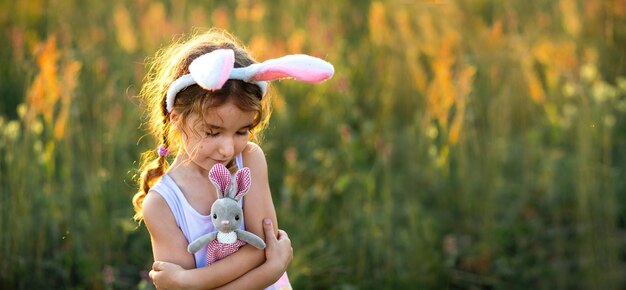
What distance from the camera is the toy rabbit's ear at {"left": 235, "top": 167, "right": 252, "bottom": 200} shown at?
2217 mm

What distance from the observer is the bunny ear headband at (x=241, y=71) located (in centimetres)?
210

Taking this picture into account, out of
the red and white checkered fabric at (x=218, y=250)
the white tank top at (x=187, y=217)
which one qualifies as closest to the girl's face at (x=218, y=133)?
the white tank top at (x=187, y=217)

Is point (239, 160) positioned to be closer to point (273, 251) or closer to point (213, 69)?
point (273, 251)

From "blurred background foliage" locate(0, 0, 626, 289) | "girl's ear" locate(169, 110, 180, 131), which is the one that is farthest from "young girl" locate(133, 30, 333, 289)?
"blurred background foliage" locate(0, 0, 626, 289)

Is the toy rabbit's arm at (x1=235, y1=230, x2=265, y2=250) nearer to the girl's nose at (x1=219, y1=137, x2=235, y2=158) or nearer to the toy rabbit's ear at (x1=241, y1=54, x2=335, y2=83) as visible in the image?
the girl's nose at (x1=219, y1=137, x2=235, y2=158)

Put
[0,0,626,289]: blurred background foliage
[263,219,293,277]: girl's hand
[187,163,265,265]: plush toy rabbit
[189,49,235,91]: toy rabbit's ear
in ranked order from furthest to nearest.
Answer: [0,0,626,289]: blurred background foliage < [263,219,293,277]: girl's hand < [187,163,265,265]: plush toy rabbit < [189,49,235,91]: toy rabbit's ear

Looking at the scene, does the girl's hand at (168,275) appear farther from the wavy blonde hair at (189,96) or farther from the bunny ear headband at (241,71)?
the bunny ear headband at (241,71)

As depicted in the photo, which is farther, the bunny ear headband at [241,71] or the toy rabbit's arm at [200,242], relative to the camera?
the toy rabbit's arm at [200,242]

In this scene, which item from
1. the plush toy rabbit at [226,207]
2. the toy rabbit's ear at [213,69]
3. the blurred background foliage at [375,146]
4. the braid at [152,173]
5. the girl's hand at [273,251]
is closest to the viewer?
the toy rabbit's ear at [213,69]

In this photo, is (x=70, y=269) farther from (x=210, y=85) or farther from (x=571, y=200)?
(x=571, y=200)

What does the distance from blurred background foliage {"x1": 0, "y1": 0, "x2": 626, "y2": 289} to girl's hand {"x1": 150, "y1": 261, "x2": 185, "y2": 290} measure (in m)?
0.66

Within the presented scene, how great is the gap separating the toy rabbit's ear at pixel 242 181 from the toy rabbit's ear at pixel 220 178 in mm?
27

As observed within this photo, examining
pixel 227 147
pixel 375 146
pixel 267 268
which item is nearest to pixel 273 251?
pixel 267 268

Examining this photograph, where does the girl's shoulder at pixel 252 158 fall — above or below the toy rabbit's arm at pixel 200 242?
above
